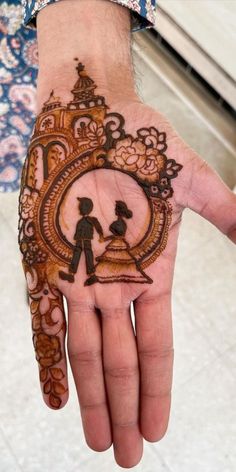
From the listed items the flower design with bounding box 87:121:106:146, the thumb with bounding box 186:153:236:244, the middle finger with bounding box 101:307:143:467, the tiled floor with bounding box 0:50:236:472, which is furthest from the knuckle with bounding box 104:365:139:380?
the tiled floor with bounding box 0:50:236:472

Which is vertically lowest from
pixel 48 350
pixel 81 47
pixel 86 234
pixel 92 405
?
pixel 92 405

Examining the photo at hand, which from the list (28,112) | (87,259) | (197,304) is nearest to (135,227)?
(87,259)

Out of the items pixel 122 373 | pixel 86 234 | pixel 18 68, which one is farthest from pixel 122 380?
pixel 18 68

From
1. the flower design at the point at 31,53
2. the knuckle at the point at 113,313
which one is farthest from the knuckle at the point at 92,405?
the flower design at the point at 31,53

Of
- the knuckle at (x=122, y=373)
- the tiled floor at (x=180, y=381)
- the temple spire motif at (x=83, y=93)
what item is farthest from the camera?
the tiled floor at (x=180, y=381)

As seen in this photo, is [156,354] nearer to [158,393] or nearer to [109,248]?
[158,393]

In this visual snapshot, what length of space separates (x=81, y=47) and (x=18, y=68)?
0.40 feet

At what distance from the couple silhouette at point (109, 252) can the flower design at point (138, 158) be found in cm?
6

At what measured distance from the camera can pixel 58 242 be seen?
850 millimetres

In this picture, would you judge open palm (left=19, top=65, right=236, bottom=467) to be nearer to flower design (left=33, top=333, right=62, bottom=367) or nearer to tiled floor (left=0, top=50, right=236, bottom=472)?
flower design (left=33, top=333, right=62, bottom=367)

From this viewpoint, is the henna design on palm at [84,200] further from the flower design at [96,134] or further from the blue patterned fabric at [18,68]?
the blue patterned fabric at [18,68]

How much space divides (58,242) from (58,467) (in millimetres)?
624

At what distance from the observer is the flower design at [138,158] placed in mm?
854

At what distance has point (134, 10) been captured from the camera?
96 centimetres
